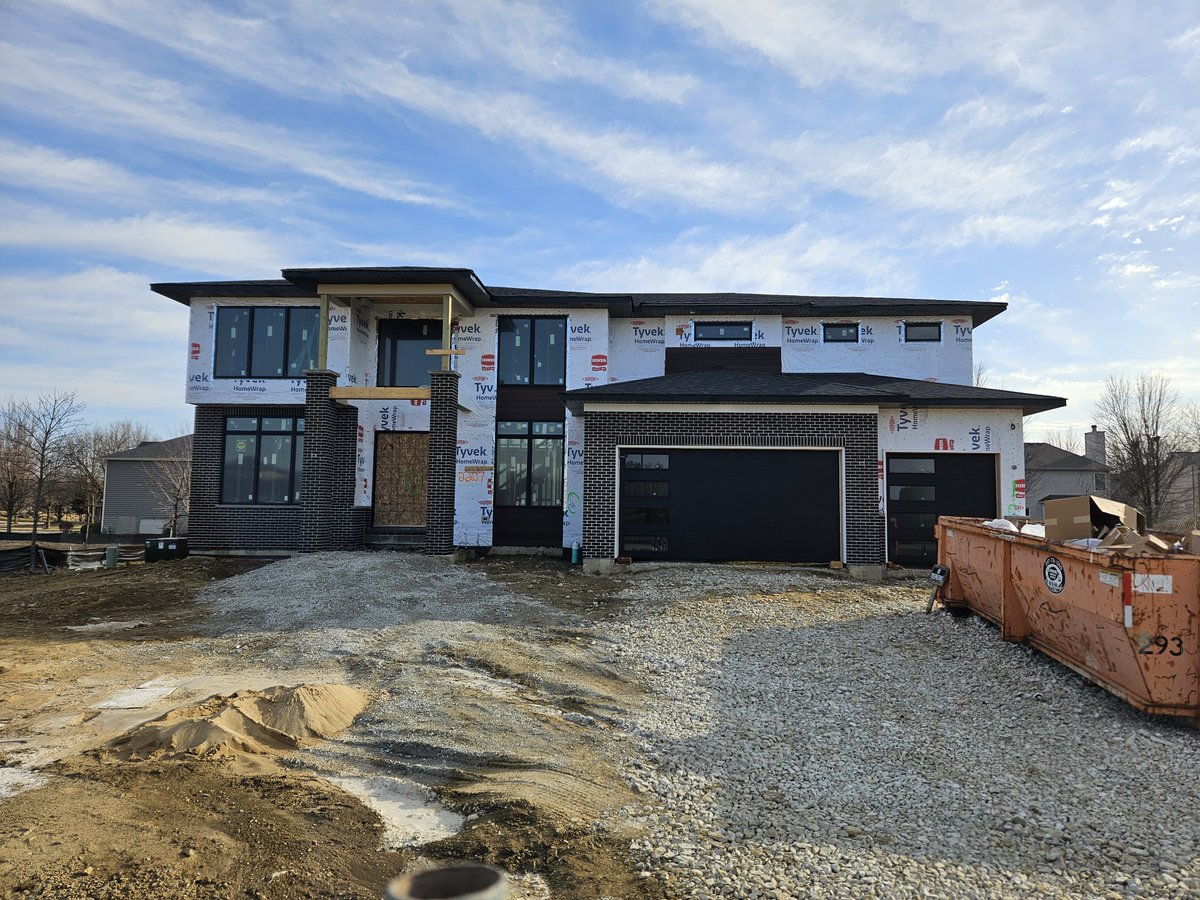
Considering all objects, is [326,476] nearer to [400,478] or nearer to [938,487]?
[400,478]

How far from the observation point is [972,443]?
1519cm

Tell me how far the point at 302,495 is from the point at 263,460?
6.94ft

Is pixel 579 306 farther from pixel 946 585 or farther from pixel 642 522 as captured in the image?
pixel 946 585

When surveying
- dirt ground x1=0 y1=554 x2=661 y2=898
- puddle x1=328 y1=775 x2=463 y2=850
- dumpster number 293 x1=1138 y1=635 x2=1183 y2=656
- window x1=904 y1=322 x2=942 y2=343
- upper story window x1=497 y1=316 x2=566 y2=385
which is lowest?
puddle x1=328 y1=775 x2=463 y2=850

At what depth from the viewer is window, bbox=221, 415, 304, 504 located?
17.4m

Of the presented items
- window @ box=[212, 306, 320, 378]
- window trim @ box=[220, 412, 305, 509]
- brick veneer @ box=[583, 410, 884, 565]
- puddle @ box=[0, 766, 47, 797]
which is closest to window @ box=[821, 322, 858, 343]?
brick veneer @ box=[583, 410, 884, 565]

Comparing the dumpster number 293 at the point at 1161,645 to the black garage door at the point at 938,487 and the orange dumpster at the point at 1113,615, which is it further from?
the black garage door at the point at 938,487

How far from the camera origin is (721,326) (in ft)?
59.0

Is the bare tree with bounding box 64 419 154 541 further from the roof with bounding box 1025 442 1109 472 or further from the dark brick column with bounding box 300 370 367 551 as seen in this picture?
the roof with bounding box 1025 442 1109 472

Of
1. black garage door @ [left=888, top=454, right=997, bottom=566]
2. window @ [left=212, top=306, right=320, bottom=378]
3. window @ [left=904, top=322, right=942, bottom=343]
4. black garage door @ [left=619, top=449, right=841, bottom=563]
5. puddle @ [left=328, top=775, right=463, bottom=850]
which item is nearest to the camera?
puddle @ [left=328, top=775, right=463, bottom=850]

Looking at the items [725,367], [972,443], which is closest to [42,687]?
[725,367]

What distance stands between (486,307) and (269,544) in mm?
8205

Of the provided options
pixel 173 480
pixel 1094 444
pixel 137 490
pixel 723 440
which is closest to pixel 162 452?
pixel 137 490

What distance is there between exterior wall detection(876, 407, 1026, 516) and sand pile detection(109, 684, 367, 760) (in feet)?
41.9
